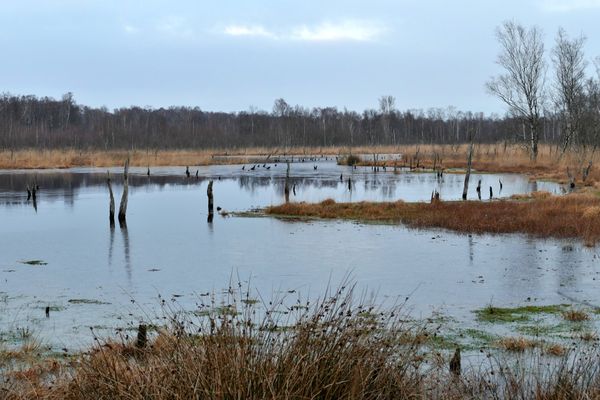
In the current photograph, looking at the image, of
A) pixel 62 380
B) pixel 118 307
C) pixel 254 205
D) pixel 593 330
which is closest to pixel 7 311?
pixel 118 307

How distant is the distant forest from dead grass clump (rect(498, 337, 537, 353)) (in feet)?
254

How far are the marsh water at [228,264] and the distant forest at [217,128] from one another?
63.5 meters

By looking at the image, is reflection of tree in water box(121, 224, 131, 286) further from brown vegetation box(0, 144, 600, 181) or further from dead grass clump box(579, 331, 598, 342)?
brown vegetation box(0, 144, 600, 181)

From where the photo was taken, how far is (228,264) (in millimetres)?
17625

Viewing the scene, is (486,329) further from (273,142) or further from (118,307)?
(273,142)

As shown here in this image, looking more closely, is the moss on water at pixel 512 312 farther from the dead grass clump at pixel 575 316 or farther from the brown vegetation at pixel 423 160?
the brown vegetation at pixel 423 160

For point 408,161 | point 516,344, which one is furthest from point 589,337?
point 408,161

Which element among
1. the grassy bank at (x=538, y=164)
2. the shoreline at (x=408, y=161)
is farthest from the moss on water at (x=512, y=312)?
the shoreline at (x=408, y=161)

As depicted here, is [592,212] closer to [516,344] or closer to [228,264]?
[228,264]

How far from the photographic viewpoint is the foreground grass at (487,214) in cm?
2284

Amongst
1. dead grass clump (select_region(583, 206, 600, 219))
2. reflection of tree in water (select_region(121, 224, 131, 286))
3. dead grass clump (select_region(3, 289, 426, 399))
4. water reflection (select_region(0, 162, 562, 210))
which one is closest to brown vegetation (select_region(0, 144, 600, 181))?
water reflection (select_region(0, 162, 562, 210))

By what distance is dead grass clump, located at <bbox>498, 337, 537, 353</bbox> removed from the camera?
9414 mm

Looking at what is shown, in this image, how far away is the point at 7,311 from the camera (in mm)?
12414

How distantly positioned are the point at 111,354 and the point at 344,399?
102 inches
